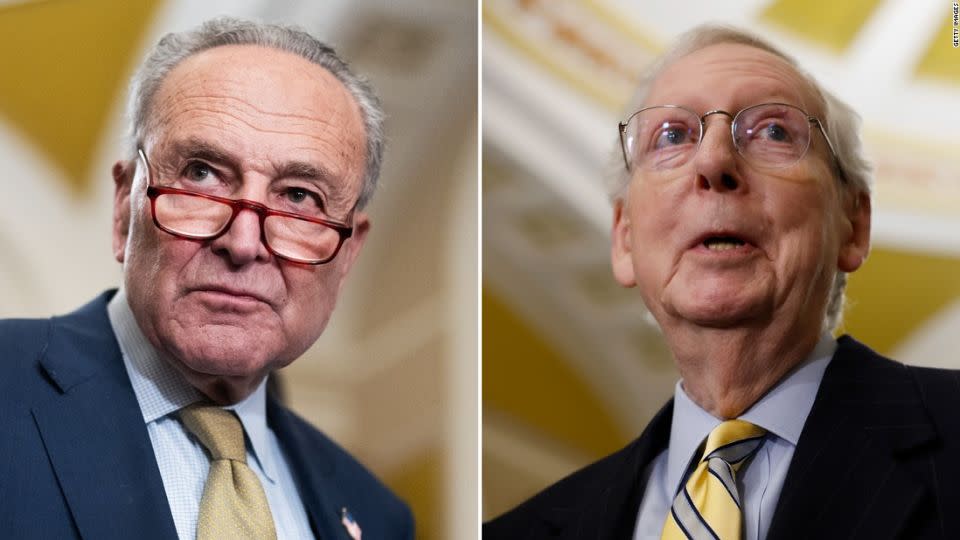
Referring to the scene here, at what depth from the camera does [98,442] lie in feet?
6.74

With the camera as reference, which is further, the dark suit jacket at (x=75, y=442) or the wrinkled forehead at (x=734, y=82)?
the wrinkled forehead at (x=734, y=82)

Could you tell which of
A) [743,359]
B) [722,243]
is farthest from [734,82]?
[743,359]

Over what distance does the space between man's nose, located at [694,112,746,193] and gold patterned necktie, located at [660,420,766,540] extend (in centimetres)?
46

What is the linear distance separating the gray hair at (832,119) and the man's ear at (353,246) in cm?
62

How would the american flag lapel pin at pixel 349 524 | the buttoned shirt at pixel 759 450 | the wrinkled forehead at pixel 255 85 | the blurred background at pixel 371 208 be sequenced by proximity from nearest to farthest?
1. the buttoned shirt at pixel 759 450
2. the wrinkled forehead at pixel 255 85
3. the american flag lapel pin at pixel 349 524
4. the blurred background at pixel 371 208

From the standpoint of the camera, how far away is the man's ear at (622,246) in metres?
2.32

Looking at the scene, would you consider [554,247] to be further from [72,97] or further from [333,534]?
[72,97]

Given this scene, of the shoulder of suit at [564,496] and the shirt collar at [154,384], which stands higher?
the shirt collar at [154,384]

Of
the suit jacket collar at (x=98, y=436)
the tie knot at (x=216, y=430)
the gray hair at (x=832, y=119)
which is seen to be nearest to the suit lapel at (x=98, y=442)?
the suit jacket collar at (x=98, y=436)

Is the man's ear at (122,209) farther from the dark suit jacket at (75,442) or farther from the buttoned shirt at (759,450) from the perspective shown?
the buttoned shirt at (759,450)

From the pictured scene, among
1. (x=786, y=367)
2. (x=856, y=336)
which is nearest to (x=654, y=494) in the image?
(x=786, y=367)

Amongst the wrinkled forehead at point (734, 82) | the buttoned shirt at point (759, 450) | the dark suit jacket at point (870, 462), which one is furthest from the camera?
the wrinkled forehead at point (734, 82)

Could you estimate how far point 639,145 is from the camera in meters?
2.26

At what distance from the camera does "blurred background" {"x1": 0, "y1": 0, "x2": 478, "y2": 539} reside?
254cm
